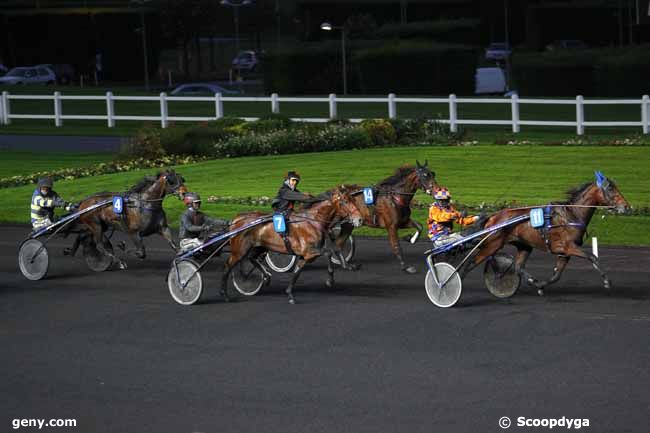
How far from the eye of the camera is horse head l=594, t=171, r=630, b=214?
14.2 m

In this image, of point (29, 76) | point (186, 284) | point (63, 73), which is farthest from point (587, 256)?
point (63, 73)

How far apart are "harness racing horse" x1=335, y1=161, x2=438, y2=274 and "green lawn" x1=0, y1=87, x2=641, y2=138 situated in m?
14.4

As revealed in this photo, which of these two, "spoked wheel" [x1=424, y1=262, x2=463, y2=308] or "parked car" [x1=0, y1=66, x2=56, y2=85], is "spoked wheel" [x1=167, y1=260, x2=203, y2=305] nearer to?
"spoked wheel" [x1=424, y1=262, x2=463, y2=308]

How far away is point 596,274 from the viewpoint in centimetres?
1664

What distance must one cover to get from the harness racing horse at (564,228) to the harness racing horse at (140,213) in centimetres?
484

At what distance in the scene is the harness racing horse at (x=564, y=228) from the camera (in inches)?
564

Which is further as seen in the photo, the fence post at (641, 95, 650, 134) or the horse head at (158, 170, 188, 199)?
the fence post at (641, 95, 650, 134)

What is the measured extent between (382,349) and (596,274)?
5.19 meters

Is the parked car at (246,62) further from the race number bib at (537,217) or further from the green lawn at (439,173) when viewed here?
the race number bib at (537,217)

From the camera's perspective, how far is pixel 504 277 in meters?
14.9

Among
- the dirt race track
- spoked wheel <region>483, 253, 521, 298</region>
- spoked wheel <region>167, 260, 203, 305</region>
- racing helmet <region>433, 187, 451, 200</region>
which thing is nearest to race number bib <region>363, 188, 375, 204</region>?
the dirt race track
